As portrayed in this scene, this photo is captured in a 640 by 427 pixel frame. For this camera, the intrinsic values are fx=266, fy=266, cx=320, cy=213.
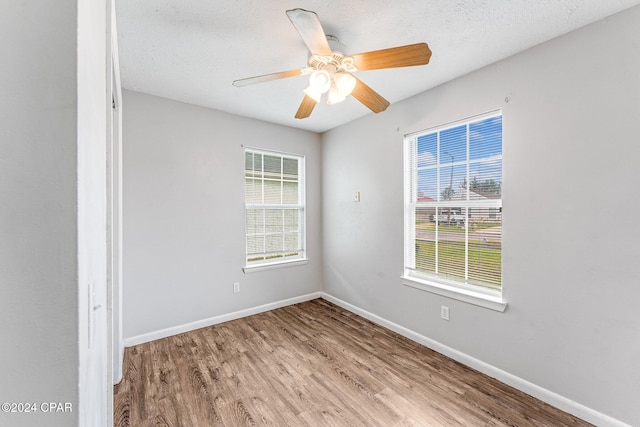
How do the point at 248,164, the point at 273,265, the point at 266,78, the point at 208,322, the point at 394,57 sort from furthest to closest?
the point at 273,265
the point at 248,164
the point at 208,322
the point at 266,78
the point at 394,57

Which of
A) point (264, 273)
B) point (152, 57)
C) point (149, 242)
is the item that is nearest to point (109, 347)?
point (149, 242)

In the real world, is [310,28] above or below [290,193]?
above

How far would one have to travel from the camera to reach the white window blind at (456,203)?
7.20ft

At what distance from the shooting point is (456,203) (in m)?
2.42

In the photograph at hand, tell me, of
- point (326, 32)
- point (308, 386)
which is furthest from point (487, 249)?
point (326, 32)

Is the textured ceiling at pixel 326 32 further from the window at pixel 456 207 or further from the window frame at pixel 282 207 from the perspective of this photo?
the window frame at pixel 282 207

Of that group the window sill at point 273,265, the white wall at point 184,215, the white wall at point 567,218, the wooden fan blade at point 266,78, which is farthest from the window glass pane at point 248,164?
the white wall at point 567,218

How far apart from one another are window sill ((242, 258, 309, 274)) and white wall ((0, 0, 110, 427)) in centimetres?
290

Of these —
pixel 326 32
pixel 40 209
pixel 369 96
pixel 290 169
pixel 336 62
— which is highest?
pixel 326 32

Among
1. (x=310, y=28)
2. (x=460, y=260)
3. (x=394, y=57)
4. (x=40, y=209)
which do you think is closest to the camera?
(x=40, y=209)

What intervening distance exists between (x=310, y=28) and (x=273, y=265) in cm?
280

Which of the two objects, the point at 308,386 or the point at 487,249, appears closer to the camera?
the point at 308,386

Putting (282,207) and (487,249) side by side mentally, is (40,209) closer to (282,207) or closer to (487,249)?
(487,249)

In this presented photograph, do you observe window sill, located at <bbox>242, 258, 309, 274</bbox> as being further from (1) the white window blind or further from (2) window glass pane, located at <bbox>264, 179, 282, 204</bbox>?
(1) the white window blind
